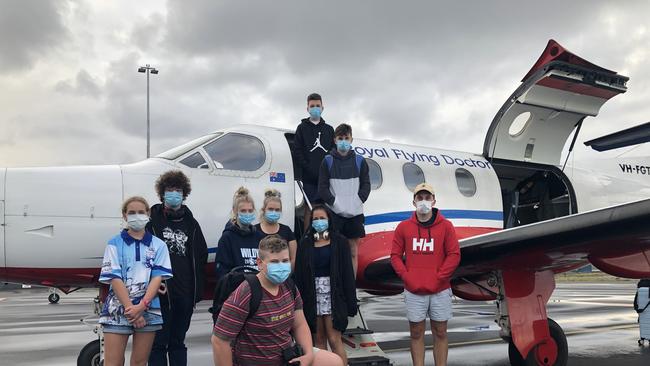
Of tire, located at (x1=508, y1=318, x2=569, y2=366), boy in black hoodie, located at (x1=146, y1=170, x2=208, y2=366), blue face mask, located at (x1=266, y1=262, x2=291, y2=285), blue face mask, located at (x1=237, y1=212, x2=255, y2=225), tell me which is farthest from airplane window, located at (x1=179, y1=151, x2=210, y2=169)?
tire, located at (x1=508, y1=318, x2=569, y2=366)

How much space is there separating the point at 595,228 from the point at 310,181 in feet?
10.2

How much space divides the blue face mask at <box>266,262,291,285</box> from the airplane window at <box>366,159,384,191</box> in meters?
4.38

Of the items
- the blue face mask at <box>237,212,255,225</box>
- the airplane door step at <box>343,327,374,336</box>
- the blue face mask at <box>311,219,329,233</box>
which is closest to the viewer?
the blue face mask at <box>237,212,255,225</box>

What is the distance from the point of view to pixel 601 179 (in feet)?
34.2

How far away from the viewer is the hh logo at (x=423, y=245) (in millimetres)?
5734

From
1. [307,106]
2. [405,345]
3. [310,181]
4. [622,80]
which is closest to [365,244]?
[310,181]

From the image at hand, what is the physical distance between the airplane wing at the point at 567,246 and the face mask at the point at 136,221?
3.41 metres

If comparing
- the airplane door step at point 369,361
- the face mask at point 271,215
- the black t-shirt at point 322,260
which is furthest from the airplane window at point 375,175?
the face mask at point 271,215

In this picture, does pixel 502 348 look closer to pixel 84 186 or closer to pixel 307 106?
pixel 307 106

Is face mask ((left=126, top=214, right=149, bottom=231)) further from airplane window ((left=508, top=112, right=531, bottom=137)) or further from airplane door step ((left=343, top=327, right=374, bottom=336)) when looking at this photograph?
airplane window ((left=508, top=112, right=531, bottom=137))

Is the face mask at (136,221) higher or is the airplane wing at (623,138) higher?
the airplane wing at (623,138)

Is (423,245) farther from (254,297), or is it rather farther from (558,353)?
(558,353)

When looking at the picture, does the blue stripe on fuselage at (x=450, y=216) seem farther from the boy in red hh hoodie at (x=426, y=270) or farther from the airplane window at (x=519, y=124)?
the boy in red hh hoodie at (x=426, y=270)

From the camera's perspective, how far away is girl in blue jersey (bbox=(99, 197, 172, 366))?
438cm
